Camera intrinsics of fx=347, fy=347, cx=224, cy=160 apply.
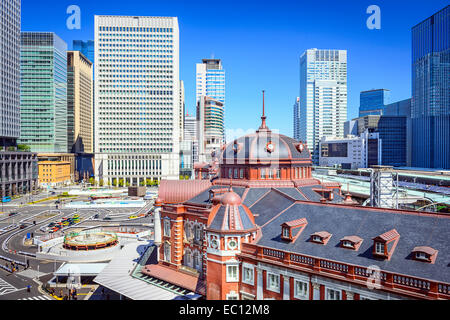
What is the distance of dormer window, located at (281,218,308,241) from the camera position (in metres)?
36.4

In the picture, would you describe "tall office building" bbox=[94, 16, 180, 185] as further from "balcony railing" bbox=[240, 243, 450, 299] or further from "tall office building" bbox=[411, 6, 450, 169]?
"balcony railing" bbox=[240, 243, 450, 299]

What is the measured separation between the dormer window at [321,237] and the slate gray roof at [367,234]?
398mm

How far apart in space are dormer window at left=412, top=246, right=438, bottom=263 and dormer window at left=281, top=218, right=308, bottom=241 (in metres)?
11.4

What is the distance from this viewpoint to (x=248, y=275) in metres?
36.8

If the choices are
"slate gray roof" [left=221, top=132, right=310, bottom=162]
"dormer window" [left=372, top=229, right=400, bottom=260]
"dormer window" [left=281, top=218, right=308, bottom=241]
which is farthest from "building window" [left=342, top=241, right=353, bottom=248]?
"slate gray roof" [left=221, top=132, right=310, bottom=162]

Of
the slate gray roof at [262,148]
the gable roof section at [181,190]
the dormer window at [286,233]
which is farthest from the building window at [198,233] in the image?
the dormer window at [286,233]

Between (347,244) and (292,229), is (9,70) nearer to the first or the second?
(292,229)

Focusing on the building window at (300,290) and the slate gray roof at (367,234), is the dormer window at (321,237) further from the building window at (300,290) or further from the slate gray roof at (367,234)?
the building window at (300,290)

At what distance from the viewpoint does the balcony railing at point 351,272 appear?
25.5m

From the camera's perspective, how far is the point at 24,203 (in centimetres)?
14238

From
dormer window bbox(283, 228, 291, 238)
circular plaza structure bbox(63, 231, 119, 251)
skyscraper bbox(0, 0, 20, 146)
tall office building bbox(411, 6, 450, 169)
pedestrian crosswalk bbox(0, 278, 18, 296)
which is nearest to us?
dormer window bbox(283, 228, 291, 238)

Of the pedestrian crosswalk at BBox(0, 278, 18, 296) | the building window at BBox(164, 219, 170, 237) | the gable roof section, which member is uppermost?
the gable roof section

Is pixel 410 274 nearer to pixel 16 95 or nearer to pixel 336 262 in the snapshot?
pixel 336 262

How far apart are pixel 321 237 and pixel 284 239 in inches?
169
